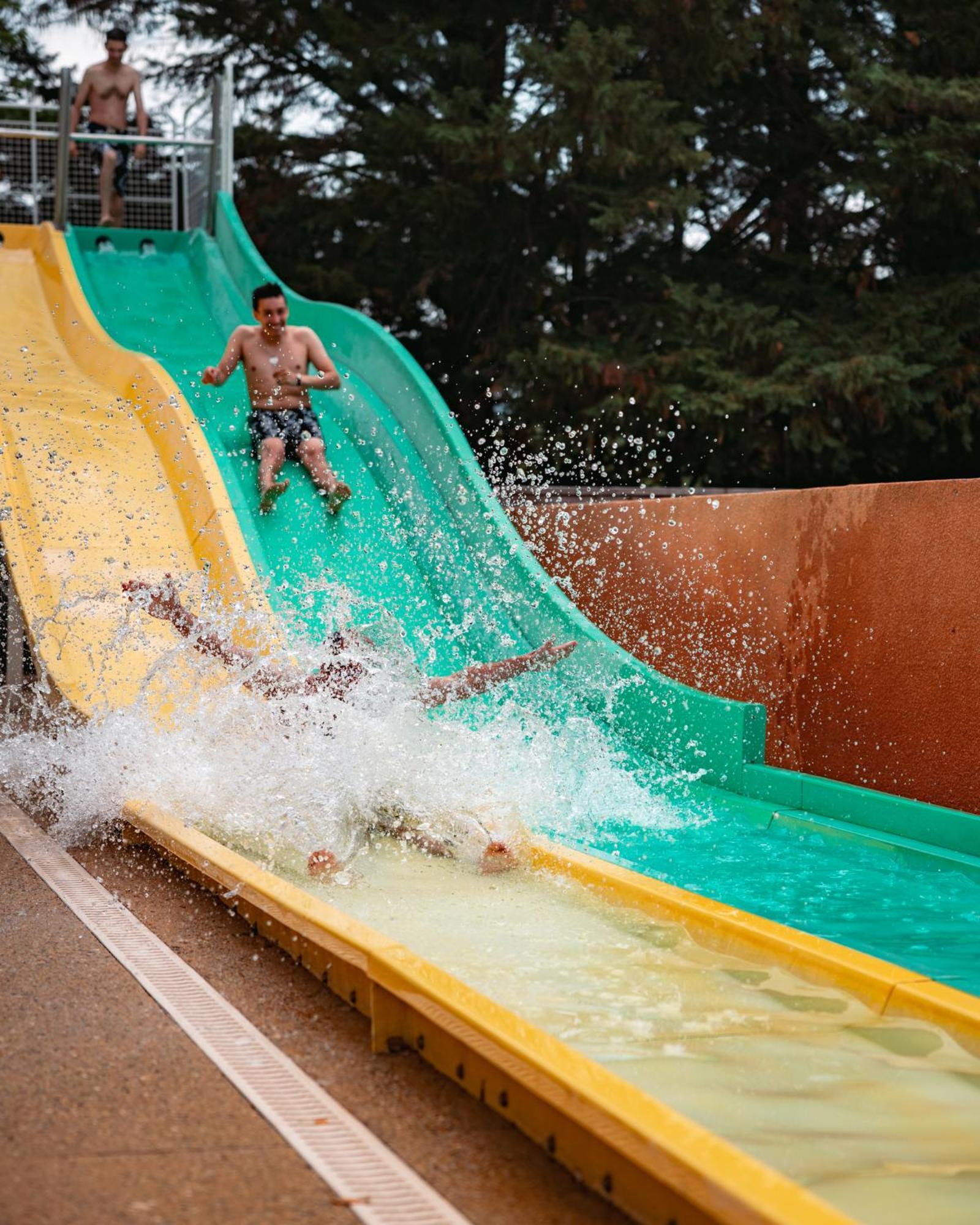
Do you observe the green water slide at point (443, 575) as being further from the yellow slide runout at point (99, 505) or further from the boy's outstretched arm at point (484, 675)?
the boy's outstretched arm at point (484, 675)

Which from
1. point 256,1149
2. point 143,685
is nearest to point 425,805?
point 143,685

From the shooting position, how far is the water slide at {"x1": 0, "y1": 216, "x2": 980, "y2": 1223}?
2.71m

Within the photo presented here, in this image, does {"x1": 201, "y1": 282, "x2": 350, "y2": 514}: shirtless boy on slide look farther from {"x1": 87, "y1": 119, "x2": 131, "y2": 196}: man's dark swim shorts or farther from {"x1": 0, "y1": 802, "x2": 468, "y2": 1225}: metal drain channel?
{"x1": 87, "y1": 119, "x2": 131, "y2": 196}: man's dark swim shorts

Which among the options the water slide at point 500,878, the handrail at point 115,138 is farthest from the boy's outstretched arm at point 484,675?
the handrail at point 115,138

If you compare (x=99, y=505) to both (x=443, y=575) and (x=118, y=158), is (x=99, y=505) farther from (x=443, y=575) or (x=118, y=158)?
(x=118, y=158)

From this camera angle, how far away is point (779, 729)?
21.9 ft

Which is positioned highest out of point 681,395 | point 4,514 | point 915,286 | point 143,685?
point 915,286

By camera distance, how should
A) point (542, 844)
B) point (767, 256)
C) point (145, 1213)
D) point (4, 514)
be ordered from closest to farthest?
point (145, 1213)
point (542, 844)
point (4, 514)
point (767, 256)

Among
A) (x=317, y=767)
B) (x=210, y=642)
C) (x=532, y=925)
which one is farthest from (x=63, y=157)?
(x=532, y=925)

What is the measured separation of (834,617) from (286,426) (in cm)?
413

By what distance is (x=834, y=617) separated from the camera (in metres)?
6.27

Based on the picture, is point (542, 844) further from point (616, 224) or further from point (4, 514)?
point (616, 224)

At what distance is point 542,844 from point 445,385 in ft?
41.3

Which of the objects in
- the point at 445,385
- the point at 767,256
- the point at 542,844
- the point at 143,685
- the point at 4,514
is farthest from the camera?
the point at 445,385
